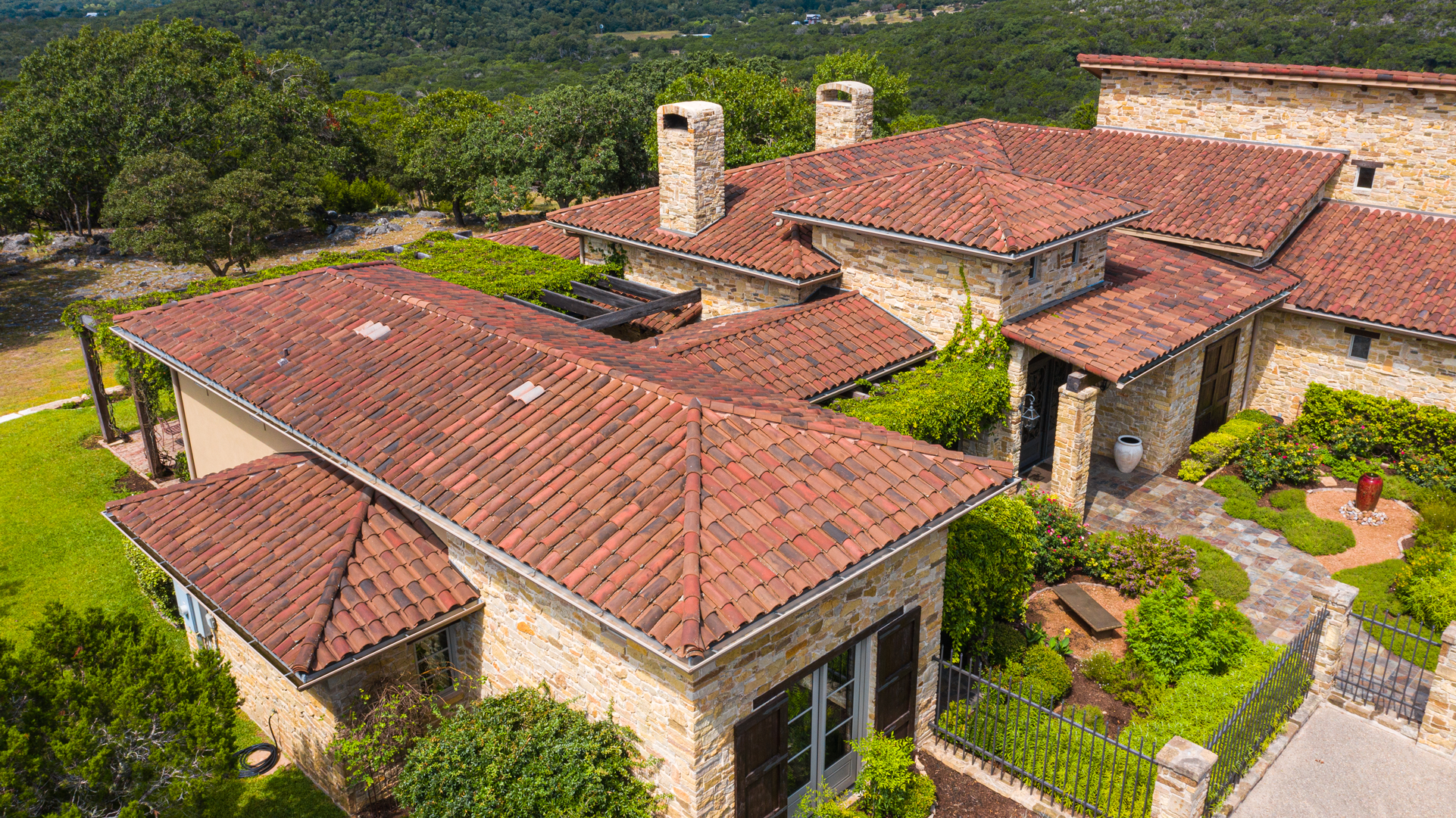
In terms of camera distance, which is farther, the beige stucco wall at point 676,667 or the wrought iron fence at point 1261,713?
the wrought iron fence at point 1261,713

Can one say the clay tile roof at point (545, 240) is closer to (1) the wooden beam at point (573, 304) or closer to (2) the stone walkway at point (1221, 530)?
(1) the wooden beam at point (573, 304)

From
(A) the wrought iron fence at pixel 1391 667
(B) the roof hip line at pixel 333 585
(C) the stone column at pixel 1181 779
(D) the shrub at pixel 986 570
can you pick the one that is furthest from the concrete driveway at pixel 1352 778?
(B) the roof hip line at pixel 333 585

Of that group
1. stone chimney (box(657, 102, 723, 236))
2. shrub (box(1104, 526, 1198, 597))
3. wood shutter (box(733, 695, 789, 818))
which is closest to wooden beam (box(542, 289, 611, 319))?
stone chimney (box(657, 102, 723, 236))

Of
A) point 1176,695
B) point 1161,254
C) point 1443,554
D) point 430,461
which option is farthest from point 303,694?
point 1161,254

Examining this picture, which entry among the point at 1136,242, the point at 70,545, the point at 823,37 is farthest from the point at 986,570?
the point at 823,37

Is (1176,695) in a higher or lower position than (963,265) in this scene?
lower

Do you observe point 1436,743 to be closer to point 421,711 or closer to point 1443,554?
point 1443,554

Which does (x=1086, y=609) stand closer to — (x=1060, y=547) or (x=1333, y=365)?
(x=1060, y=547)
